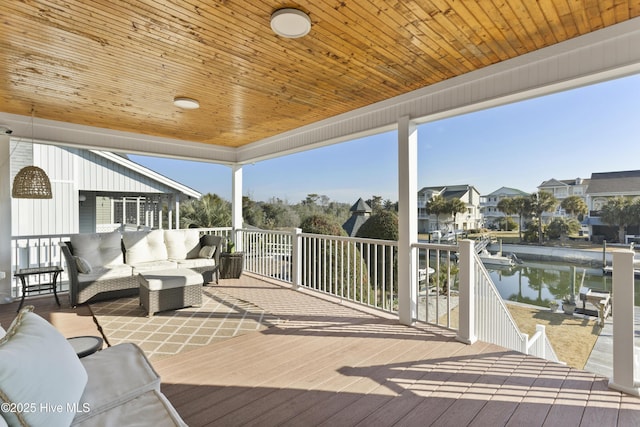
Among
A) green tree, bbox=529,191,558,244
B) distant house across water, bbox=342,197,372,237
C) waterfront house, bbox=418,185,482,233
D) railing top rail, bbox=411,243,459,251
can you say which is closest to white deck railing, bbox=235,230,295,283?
waterfront house, bbox=418,185,482,233

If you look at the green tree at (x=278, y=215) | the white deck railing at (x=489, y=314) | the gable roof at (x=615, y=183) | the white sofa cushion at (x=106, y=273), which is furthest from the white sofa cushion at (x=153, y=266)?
the green tree at (x=278, y=215)

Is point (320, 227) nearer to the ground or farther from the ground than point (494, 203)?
nearer to the ground

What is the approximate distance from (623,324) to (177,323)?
4.47m

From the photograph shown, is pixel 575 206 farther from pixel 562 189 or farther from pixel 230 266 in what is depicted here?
pixel 230 266

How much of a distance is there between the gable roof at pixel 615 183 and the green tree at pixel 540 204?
59 centimetres

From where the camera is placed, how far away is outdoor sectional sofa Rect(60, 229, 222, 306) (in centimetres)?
474

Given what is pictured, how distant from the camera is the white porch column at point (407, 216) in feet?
13.2

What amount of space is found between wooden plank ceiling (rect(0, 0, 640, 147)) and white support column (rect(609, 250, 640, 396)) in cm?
195

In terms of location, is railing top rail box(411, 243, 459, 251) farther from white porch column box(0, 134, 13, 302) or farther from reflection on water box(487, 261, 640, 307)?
white porch column box(0, 134, 13, 302)

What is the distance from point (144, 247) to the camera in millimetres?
5758

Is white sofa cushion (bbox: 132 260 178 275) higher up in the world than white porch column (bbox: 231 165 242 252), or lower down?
lower down

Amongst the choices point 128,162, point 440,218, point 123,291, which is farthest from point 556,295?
point 128,162

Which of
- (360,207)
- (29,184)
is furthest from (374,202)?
(29,184)

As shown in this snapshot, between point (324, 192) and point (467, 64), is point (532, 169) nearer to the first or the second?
point (467, 64)
